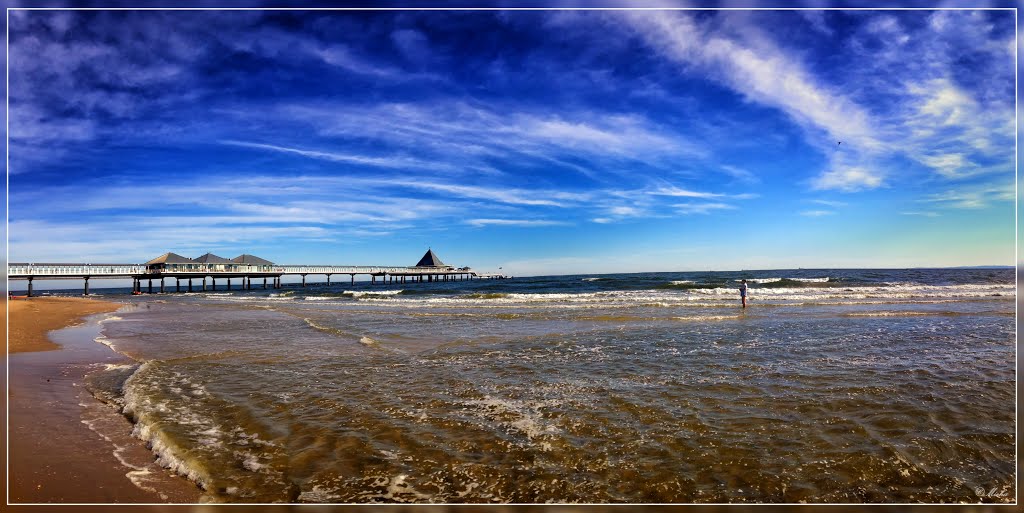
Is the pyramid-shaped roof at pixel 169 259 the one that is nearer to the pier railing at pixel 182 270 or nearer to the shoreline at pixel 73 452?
the pier railing at pixel 182 270

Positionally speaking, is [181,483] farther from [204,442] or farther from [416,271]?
[416,271]

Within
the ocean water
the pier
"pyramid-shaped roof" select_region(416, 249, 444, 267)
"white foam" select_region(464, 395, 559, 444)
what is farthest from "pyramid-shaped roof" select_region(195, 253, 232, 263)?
"white foam" select_region(464, 395, 559, 444)

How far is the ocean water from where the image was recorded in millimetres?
3779

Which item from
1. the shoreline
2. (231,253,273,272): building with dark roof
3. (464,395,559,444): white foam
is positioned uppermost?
(231,253,273,272): building with dark roof

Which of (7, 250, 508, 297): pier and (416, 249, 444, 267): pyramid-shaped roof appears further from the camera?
(416, 249, 444, 267): pyramid-shaped roof

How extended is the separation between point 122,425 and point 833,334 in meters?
14.2

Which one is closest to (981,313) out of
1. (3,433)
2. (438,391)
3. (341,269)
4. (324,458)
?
(438,391)

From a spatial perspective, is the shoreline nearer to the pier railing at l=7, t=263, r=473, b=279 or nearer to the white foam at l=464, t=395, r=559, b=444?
the white foam at l=464, t=395, r=559, b=444

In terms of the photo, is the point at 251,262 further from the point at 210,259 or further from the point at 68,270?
the point at 68,270

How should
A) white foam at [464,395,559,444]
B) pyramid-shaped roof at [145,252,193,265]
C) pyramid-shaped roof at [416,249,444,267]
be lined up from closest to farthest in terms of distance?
white foam at [464,395,559,444] → pyramid-shaped roof at [145,252,193,265] → pyramid-shaped roof at [416,249,444,267]

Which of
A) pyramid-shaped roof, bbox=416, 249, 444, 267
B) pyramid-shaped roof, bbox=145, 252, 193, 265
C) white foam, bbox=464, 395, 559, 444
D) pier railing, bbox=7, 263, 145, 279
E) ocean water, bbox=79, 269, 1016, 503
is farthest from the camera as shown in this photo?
pyramid-shaped roof, bbox=416, 249, 444, 267

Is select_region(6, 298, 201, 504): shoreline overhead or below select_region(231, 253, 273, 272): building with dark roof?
below

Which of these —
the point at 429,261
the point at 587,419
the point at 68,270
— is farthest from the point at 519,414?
the point at 429,261

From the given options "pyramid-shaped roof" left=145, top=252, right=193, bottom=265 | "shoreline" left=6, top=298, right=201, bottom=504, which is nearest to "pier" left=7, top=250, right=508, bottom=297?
"pyramid-shaped roof" left=145, top=252, right=193, bottom=265
